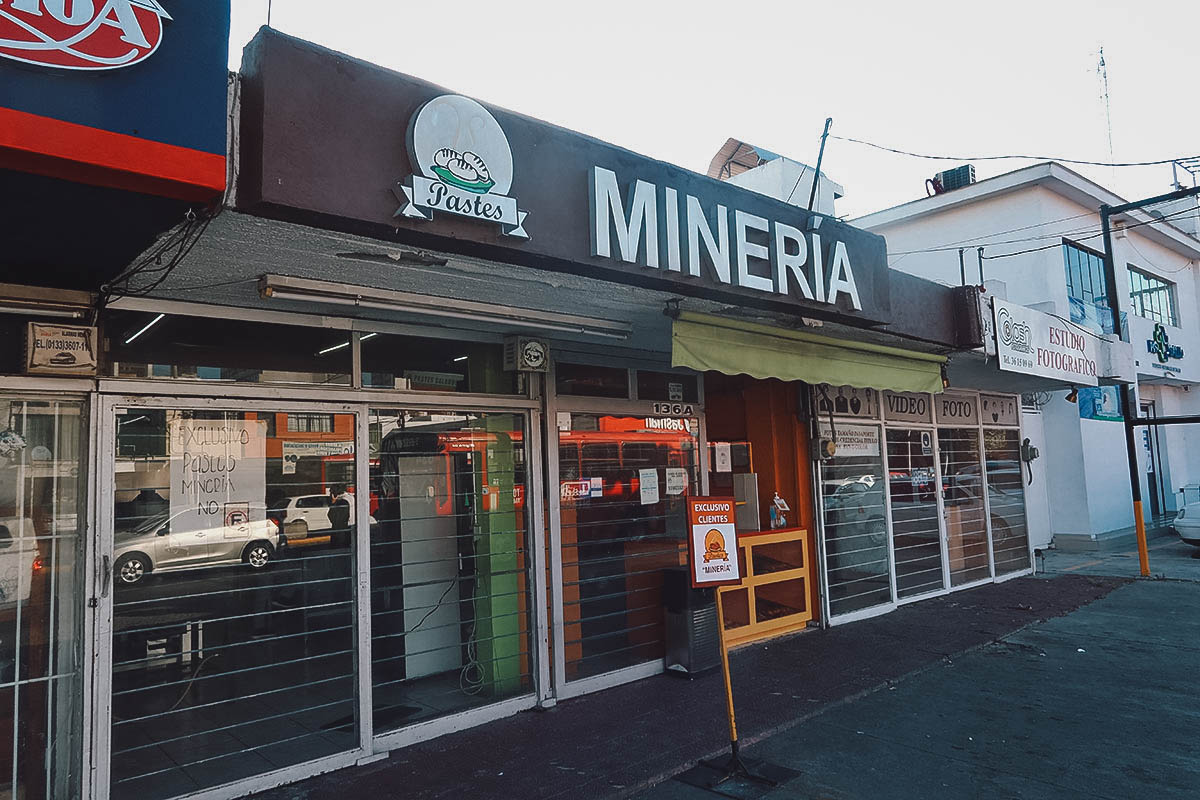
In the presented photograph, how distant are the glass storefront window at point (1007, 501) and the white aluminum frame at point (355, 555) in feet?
27.5

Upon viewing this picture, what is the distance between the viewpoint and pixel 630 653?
6.80m

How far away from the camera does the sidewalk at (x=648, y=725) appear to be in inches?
180

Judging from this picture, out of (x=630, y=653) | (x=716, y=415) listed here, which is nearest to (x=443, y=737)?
(x=630, y=653)

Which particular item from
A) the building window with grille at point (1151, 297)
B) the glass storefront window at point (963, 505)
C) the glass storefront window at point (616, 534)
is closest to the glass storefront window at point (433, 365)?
the glass storefront window at point (616, 534)

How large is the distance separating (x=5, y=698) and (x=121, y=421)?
1.54m

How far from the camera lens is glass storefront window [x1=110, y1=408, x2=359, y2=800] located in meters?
4.41

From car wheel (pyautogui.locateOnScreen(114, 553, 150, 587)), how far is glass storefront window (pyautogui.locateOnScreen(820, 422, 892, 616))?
261 inches

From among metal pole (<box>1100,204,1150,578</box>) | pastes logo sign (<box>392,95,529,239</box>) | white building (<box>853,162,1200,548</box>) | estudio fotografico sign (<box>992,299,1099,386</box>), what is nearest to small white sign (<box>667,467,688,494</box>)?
pastes logo sign (<box>392,95,529,239</box>)

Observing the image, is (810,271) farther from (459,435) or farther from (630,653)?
(630,653)

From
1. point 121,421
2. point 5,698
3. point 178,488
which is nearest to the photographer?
point 5,698

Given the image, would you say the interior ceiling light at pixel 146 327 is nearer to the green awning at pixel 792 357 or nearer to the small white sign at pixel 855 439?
the green awning at pixel 792 357

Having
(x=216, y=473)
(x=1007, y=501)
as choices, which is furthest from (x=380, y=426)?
(x=1007, y=501)

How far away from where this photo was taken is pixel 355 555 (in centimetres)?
506

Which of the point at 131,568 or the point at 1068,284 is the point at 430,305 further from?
the point at 1068,284
